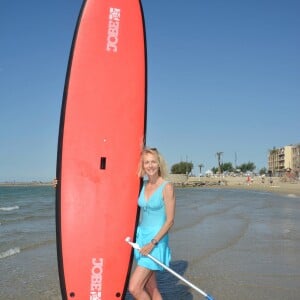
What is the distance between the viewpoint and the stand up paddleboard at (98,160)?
142 inches

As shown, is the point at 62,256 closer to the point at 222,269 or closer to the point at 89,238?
the point at 89,238

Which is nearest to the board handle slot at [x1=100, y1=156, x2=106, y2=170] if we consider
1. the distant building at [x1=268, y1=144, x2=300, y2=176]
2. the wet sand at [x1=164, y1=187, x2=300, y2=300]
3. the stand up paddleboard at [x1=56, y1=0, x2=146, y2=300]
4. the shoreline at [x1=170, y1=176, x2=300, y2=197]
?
the stand up paddleboard at [x1=56, y1=0, x2=146, y2=300]

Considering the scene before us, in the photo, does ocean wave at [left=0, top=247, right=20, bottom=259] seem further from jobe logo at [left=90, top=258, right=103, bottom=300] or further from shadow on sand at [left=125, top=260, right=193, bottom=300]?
jobe logo at [left=90, top=258, right=103, bottom=300]

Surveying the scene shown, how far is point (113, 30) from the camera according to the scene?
12.7 feet

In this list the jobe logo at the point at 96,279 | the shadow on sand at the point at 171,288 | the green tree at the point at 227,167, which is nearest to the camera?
the jobe logo at the point at 96,279

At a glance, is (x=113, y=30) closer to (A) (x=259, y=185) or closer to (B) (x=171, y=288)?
(B) (x=171, y=288)

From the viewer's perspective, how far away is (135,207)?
3.72 m

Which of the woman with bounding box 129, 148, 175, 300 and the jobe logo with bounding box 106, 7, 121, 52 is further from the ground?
the jobe logo with bounding box 106, 7, 121, 52

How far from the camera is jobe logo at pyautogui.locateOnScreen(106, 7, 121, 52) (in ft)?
12.6

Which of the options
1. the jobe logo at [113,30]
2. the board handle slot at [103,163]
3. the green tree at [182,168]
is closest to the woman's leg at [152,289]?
the board handle slot at [103,163]

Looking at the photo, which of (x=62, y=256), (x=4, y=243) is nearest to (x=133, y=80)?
(x=62, y=256)

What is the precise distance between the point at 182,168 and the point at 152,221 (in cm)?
10601

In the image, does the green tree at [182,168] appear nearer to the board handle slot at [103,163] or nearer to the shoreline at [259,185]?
the shoreline at [259,185]

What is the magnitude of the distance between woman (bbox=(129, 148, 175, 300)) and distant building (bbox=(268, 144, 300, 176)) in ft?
263
